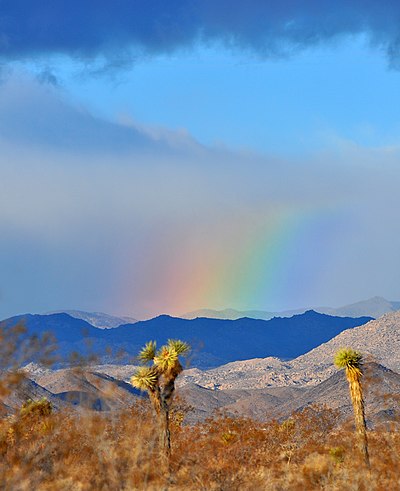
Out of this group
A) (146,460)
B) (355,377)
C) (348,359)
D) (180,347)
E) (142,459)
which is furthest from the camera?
(355,377)

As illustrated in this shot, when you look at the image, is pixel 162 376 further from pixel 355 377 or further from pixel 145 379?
pixel 355 377

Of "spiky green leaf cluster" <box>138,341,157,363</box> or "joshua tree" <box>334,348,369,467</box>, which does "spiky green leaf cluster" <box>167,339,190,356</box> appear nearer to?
"spiky green leaf cluster" <box>138,341,157,363</box>

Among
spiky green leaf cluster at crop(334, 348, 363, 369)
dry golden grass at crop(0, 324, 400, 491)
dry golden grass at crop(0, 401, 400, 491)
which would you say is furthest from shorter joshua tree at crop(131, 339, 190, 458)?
spiky green leaf cluster at crop(334, 348, 363, 369)

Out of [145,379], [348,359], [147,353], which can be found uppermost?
[147,353]

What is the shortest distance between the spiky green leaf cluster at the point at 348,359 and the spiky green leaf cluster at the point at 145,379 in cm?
831

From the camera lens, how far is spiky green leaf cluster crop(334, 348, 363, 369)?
29819mm

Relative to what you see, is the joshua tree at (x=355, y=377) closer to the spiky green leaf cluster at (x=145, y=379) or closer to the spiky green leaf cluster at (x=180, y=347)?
the spiky green leaf cluster at (x=180, y=347)

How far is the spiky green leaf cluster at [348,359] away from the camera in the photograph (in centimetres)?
2982

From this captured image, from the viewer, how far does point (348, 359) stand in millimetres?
29781

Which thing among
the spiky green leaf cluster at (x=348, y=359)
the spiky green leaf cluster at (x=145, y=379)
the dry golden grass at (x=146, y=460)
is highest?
the spiky green leaf cluster at (x=348, y=359)

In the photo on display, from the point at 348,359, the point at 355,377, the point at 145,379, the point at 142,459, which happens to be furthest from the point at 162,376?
the point at 355,377

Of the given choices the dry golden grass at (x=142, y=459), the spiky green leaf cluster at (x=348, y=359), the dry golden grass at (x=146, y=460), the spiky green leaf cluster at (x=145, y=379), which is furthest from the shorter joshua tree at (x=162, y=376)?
the spiky green leaf cluster at (x=348, y=359)

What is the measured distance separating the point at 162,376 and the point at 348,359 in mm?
8229

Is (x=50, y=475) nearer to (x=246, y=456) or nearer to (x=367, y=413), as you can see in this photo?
(x=246, y=456)
